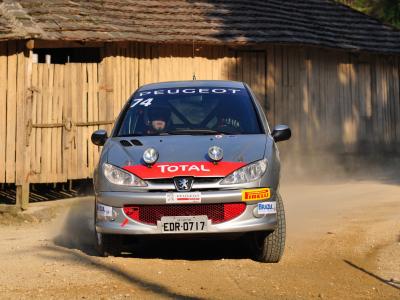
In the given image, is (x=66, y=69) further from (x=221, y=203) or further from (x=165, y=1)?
(x=221, y=203)

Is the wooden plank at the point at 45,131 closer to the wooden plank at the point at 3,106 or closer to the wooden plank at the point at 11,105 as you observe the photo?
the wooden plank at the point at 11,105

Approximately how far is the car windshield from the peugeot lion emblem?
997 mm

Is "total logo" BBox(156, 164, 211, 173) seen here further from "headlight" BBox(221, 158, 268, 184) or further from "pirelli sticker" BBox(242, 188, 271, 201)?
"pirelli sticker" BBox(242, 188, 271, 201)

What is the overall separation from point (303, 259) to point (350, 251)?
72 cm

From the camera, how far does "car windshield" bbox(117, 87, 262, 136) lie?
333 inches

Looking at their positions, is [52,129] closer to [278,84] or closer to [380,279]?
[278,84]

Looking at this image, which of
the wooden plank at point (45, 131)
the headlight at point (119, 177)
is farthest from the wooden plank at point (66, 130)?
the headlight at point (119, 177)

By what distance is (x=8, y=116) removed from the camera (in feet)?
44.5

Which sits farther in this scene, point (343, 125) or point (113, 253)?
point (343, 125)

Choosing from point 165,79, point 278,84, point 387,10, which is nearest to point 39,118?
point 165,79

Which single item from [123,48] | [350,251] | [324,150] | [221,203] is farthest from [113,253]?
[324,150]

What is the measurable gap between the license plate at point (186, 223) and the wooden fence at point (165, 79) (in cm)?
654

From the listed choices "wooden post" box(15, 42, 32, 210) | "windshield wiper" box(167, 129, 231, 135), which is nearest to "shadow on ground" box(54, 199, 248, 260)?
"windshield wiper" box(167, 129, 231, 135)

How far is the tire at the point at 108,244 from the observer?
7.96m
